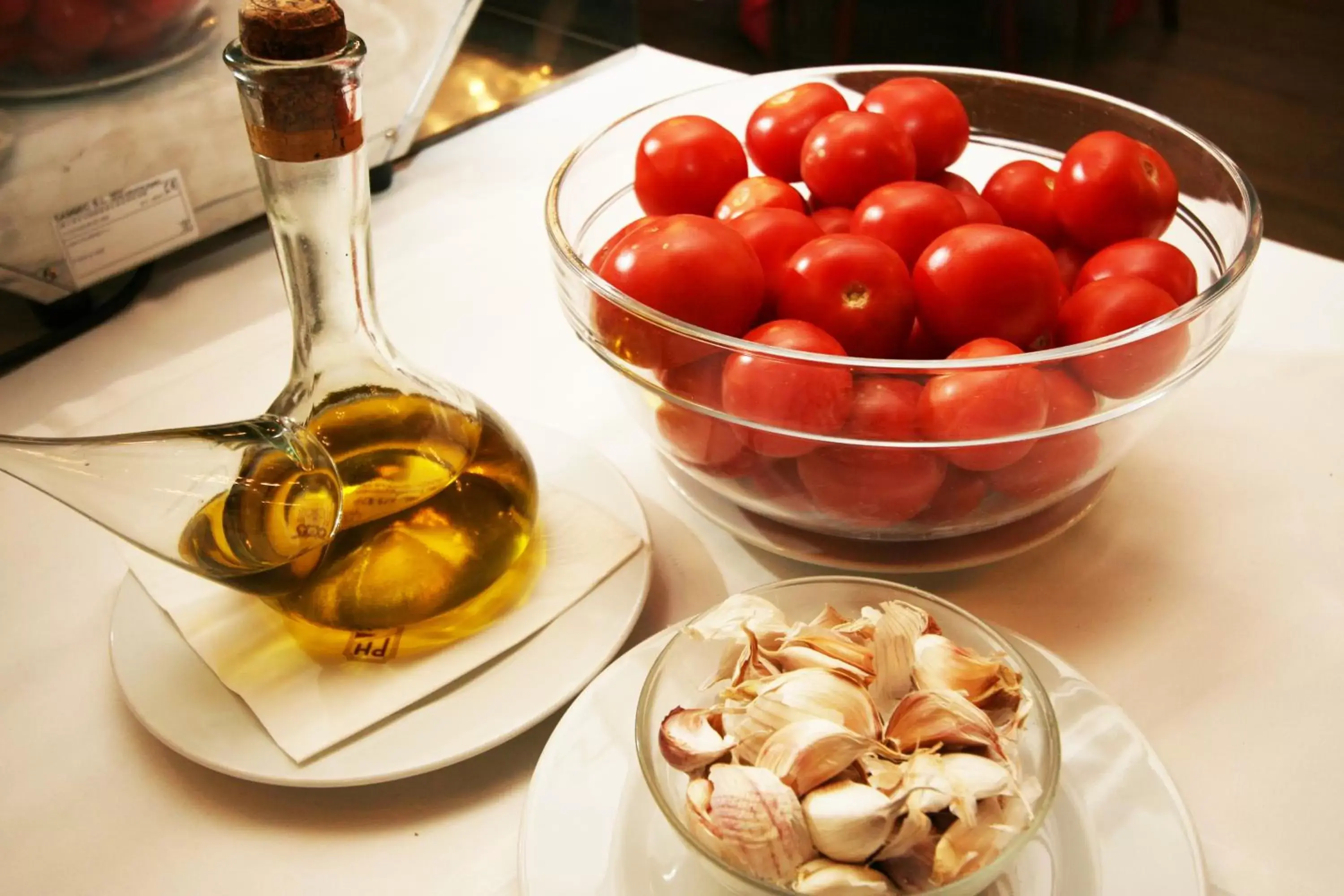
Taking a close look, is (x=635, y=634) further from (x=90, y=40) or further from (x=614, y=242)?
(x=90, y=40)

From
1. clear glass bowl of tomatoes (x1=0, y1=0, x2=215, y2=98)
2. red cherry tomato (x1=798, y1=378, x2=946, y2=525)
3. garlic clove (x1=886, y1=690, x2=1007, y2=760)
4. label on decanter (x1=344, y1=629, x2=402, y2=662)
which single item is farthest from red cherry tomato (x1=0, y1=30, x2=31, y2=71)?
garlic clove (x1=886, y1=690, x2=1007, y2=760)

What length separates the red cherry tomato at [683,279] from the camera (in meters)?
0.52

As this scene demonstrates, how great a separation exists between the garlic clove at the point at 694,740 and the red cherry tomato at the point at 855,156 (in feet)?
1.19

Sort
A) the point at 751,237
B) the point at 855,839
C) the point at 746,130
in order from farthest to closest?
1. the point at 746,130
2. the point at 751,237
3. the point at 855,839

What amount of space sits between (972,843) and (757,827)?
0.23 feet

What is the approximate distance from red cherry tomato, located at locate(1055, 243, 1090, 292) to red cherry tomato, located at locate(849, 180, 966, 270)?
0.08 metres

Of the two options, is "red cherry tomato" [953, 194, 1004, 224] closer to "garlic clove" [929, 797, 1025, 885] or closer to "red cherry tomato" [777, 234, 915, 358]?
"red cherry tomato" [777, 234, 915, 358]

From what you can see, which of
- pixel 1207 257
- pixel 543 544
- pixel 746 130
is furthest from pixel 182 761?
pixel 1207 257

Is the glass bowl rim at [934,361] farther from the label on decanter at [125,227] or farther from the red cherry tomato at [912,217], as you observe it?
the label on decanter at [125,227]

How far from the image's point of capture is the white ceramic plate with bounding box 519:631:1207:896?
41 cm

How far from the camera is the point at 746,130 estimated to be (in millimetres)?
730

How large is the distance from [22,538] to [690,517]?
374 millimetres

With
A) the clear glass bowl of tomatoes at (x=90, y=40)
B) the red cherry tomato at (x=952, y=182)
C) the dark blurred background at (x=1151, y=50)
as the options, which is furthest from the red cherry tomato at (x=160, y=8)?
the dark blurred background at (x=1151, y=50)

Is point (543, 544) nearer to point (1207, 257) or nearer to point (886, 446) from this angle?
point (886, 446)
